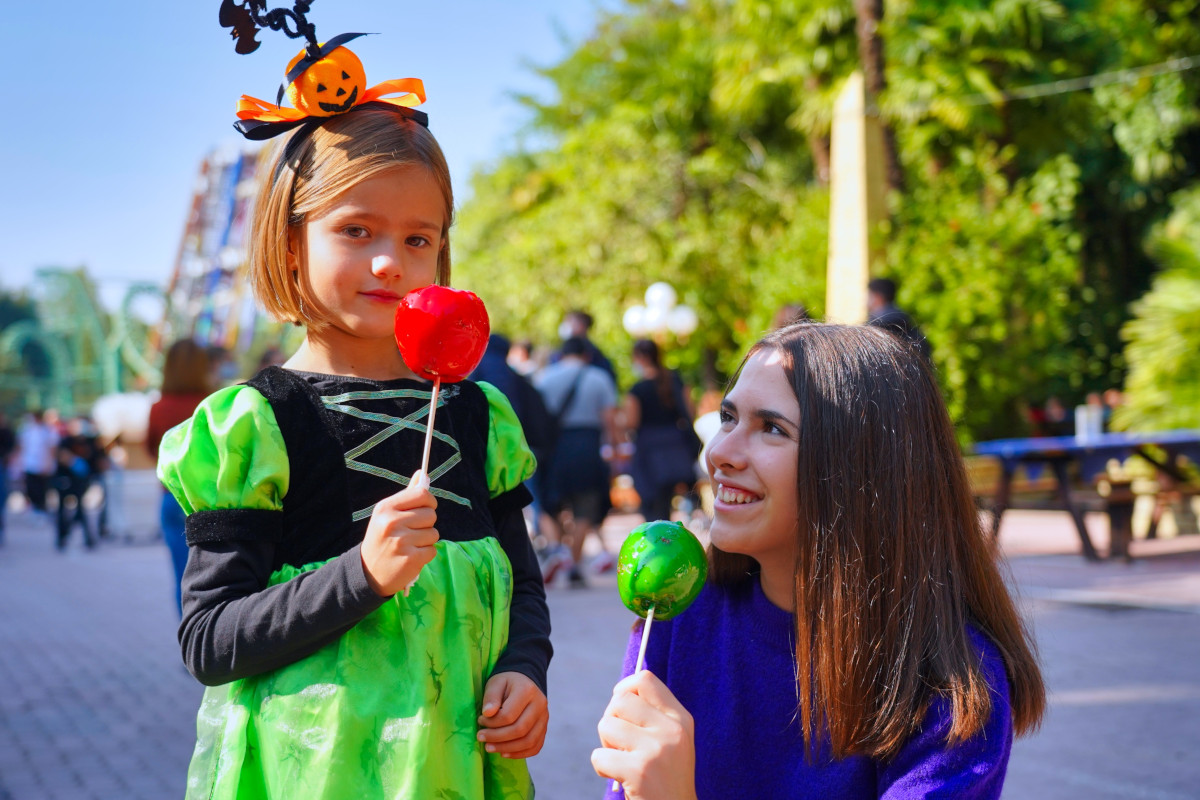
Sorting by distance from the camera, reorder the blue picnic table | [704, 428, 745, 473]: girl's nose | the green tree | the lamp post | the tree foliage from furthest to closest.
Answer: the lamp post → the tree foliage → the green tree → the blue picnic table → [704, 428, 745, 473]: girl's nose

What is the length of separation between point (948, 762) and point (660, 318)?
14.6 metres

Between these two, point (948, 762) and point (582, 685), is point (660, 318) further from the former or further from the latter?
point (948, 762)

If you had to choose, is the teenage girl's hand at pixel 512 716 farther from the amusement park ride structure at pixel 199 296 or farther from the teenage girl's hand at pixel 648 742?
the amusement park ride structure at pixel 199 296

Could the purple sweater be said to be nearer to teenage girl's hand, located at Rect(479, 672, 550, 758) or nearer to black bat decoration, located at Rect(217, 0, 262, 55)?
teenage girl's hand, located at Rect(479, 672, 550, 758)

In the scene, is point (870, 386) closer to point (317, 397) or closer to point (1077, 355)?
point (317, 397)

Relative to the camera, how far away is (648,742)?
141 centimetres

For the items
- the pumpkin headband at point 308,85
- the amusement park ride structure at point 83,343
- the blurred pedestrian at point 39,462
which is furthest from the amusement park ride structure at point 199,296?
the pumpkin headband at point 308,85

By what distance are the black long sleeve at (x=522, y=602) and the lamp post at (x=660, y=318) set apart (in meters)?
14.3

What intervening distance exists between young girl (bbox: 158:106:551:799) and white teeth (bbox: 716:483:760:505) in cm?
34

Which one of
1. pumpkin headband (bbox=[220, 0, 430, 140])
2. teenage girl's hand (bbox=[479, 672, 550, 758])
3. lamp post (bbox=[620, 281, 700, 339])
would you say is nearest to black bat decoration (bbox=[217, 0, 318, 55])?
pumpkin headband (bbox=[220, 0, 430, 140])

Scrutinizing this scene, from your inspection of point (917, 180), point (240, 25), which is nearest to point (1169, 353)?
point (917, 180)

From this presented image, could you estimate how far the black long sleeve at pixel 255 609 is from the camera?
1.41 meters

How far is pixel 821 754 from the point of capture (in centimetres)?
163

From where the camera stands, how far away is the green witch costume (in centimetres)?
144
